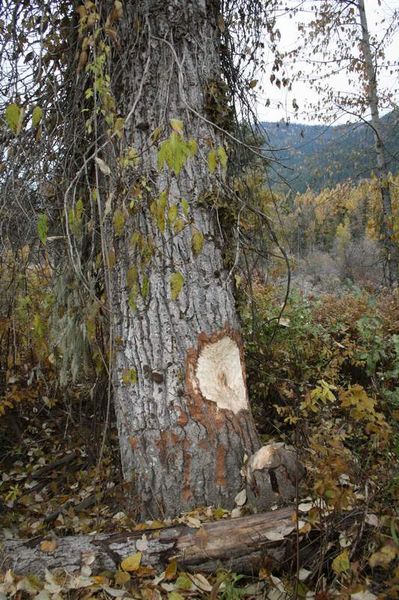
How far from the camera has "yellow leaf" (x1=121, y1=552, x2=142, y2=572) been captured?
1.90 meters

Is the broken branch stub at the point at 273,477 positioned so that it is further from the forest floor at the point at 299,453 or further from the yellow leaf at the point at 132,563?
the yellow leaf at the point at 132,563

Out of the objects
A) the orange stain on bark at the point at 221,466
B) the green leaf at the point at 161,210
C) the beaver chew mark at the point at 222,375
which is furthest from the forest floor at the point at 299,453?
the green leaf at the point at 161,210

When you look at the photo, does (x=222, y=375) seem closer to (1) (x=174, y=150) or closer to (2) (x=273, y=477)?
(2) (x=273, y=477)

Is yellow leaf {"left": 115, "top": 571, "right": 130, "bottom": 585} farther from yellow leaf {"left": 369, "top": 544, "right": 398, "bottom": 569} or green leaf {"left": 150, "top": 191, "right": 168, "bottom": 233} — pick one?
green leaf {"left": 150, "top": 191, "right": 168, "bottom": 233}

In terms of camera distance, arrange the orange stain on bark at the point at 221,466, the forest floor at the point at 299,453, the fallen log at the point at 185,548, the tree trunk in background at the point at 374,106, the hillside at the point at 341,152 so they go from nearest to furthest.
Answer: the forest floor at the point at 299,453 < the fallen log at the point at 185,548 < the orange stain on bark at the point at 221,466 < the hillside at the point at 341,152 < the tree trunk in background at the point at 374,106

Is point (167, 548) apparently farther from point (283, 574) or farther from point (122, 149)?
point (122, 149)

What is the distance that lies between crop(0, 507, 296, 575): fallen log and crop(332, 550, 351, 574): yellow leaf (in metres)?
0.21

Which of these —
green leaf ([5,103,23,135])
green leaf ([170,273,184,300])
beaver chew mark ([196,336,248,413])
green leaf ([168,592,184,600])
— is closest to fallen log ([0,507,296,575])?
green leaf ([168,592,184,600])

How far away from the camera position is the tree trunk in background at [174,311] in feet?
7.85

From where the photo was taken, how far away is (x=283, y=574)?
185 centimetres

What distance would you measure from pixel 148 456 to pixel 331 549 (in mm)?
1050

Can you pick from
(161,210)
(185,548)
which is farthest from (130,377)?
(161,210)

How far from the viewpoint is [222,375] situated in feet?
8.16

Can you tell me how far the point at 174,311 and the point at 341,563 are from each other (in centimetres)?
137
